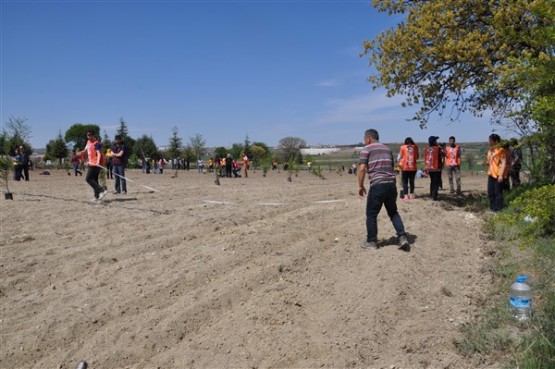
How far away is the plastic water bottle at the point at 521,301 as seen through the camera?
465 cm

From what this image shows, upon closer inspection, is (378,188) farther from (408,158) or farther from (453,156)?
(453,156)

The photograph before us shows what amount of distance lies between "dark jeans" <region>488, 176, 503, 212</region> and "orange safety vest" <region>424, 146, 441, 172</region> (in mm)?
2221

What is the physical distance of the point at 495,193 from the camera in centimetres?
1015

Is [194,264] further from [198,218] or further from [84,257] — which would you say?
[198,218]

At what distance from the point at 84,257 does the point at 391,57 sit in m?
8.23

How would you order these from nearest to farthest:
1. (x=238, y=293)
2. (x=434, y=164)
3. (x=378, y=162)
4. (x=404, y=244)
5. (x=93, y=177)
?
1. (x=238, y=293)
2. (x=404, y=244)
3. (x=378, y=162)
4. (x=93, y=177)
5. (x=434, y=164)

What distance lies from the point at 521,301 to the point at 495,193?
19.5 feet

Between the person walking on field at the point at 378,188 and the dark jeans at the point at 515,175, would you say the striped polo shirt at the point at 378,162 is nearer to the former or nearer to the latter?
the person walking on field at the point at 378,188

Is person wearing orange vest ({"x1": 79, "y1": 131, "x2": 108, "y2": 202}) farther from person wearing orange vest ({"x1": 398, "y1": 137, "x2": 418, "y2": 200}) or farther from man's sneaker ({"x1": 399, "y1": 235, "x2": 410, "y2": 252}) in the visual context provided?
man's sneaker ({"x1": 399, "y1": 235, "x2": 410, "y2": 252})

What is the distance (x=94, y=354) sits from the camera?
15.8 feet

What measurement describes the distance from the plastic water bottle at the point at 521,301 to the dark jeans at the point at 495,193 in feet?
18.4

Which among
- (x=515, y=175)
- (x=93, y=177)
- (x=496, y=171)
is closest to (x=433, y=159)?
(x=515, y=175)

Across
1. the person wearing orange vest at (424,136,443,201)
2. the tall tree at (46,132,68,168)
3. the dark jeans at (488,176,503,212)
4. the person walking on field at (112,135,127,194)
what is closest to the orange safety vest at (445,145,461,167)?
the person wearing orange vest at (424,136,443,201)

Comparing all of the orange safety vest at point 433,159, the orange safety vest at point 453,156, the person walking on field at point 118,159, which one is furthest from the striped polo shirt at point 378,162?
the person walking on field at point 118,159
